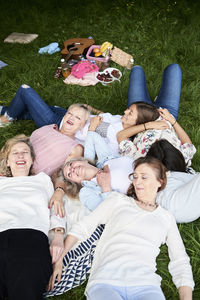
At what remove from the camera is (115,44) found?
630 centimetres

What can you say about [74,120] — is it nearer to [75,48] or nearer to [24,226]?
[24,226]

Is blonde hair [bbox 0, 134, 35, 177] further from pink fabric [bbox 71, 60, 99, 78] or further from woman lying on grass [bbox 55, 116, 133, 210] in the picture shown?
pink fabric [bbox 71, 60, 99, 78]

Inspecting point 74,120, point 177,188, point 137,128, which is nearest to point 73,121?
point 74,120

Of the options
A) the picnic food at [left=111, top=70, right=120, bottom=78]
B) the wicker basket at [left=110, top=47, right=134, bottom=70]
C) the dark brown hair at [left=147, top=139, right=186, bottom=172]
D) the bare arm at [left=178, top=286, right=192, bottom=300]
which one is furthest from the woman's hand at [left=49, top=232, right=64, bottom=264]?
the wicker basket at [left=110, top=47, right=134, bottom=70]

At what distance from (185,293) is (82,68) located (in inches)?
158

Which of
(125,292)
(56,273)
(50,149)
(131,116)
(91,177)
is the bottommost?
(56,273)

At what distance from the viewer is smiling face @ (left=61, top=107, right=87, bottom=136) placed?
12.0 feet

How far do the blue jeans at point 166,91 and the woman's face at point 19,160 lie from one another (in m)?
1.67

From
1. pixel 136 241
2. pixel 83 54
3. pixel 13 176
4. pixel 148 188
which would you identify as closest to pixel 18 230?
pixel 13 176

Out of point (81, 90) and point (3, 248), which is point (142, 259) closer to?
point (3, 248)

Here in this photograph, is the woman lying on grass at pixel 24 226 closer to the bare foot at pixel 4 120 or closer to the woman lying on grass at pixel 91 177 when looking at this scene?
the woman lying on grass at pixel 91 177

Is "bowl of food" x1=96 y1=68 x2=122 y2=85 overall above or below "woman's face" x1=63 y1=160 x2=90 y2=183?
above

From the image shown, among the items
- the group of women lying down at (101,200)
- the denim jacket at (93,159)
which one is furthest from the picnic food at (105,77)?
the denim jacket at (93,159)

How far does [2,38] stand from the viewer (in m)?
6.85
